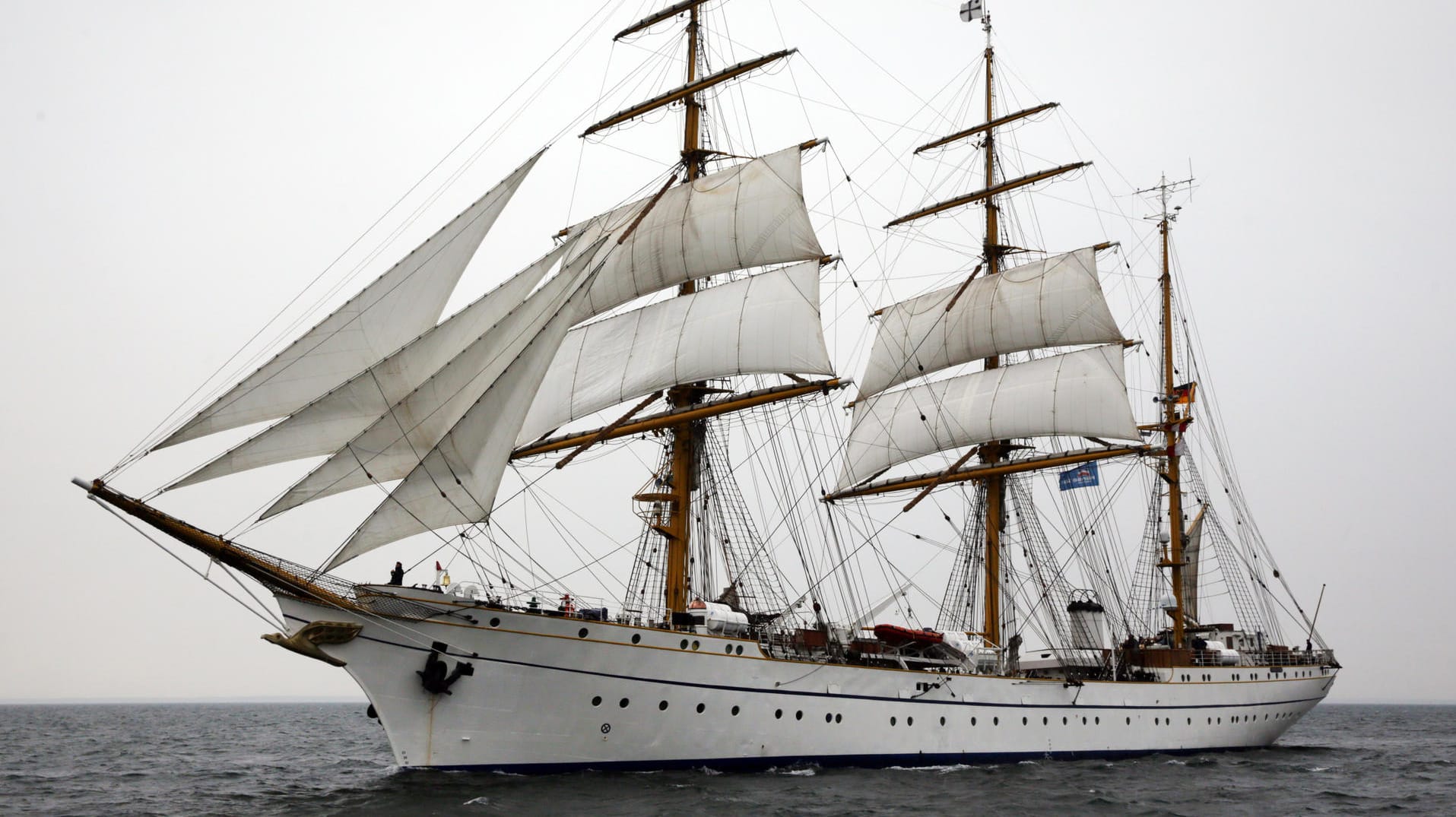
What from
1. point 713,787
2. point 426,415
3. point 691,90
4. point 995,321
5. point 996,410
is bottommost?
point 713,787

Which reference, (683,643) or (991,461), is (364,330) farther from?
(991,461)

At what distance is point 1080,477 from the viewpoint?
39.5m

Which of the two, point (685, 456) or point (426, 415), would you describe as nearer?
point (426, 415)

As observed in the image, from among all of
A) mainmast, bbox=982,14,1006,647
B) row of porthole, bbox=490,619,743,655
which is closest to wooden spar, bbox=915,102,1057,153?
mainmast, bbox=982,14,1006,647

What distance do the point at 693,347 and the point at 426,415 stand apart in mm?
11526

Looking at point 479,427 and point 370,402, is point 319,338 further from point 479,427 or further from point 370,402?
point 479,427

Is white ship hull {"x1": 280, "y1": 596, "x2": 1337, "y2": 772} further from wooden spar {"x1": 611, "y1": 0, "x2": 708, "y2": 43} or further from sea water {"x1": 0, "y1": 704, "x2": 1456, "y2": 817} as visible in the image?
wooden spar {"x1": 611, "y1": 0, "x2": 708, "y2": 43}

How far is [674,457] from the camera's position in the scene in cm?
2978

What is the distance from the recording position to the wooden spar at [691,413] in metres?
29.7

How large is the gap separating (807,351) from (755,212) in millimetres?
4791

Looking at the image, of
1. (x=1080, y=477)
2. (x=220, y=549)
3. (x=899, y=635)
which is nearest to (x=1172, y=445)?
(x=1080, y=477)

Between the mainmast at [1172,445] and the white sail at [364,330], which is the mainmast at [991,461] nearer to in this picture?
the mainmast at [1172,445]

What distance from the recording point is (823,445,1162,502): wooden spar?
38562mm

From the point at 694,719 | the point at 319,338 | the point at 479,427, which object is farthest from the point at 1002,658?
the point at 319,338
